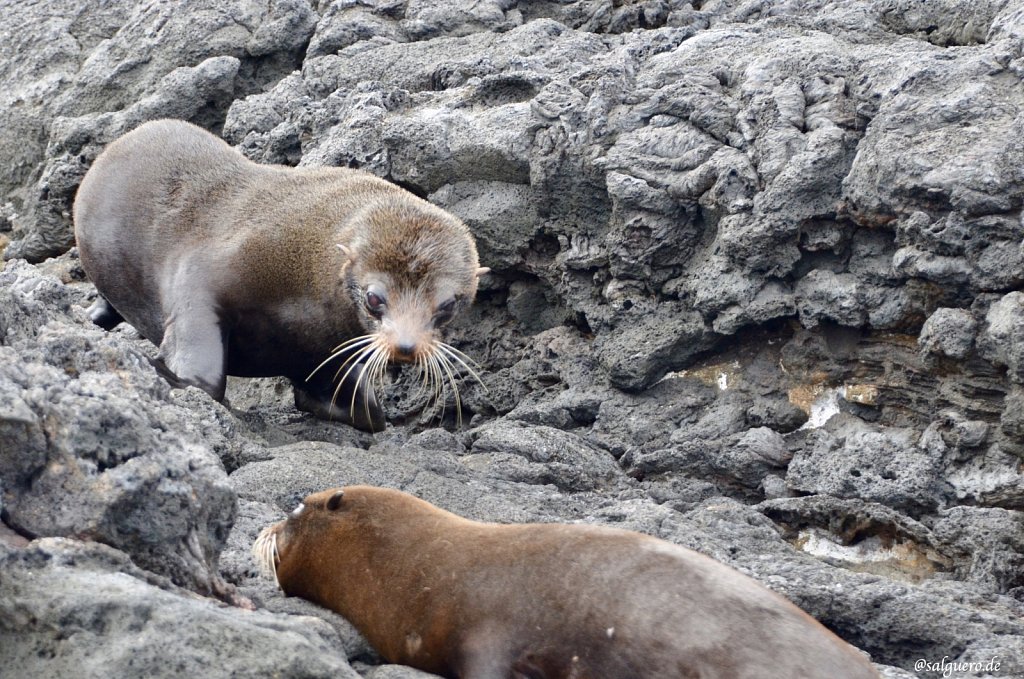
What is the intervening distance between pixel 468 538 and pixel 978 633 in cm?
188

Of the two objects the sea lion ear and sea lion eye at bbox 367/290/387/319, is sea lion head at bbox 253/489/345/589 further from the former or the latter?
sea lion eye at bbox 367/290/387/319

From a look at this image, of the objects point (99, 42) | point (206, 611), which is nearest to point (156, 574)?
point (206, 611)

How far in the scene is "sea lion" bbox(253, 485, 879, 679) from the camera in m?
3.79

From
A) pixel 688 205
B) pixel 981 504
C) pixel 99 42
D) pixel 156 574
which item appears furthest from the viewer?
pixel 99 42

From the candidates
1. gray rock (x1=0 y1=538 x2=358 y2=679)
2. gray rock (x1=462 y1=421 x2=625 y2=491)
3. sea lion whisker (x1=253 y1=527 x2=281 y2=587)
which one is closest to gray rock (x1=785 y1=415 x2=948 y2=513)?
gray rock (x1=462 y1=421 x2=625 y2=491)

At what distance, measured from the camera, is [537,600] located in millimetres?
4129

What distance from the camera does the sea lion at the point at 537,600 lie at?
3785 millimetres

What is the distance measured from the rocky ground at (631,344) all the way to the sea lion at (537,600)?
0.68 ft

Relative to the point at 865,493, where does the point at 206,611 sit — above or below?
above

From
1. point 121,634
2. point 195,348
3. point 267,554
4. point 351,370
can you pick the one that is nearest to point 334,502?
point 267,554

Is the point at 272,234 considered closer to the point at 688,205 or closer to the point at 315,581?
the point at 688,205

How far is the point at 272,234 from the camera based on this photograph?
779 centimetres

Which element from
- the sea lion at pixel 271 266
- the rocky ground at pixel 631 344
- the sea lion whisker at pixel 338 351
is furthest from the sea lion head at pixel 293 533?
the sea lion whisker at pixel 338 351

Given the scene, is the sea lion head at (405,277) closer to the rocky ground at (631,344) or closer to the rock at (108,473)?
the rocky ground at (631,344)
